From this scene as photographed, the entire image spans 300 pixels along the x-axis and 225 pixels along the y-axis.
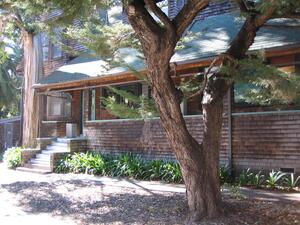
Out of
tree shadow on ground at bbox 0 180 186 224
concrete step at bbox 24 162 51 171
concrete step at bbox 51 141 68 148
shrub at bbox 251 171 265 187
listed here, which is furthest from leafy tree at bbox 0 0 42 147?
shrub at bbox 251 171 265 187

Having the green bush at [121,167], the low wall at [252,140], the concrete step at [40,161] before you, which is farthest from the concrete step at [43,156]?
the low wall at [252,140]

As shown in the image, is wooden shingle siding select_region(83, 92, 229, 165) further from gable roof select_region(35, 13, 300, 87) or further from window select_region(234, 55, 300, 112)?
gable roof select_region(35, 13, 300, 87)

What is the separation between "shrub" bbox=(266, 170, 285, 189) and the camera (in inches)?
432

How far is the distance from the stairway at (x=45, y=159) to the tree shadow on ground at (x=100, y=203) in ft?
11.9

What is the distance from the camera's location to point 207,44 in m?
13.3

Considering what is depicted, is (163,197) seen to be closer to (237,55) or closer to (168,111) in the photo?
(168,111)

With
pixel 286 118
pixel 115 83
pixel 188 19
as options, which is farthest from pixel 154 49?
pixel 115 83

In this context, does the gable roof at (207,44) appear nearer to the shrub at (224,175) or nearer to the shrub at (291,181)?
the shrub at (224,175)

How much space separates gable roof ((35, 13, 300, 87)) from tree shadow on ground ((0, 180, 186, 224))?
2957mm

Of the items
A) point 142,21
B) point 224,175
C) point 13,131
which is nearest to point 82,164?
point 224,175

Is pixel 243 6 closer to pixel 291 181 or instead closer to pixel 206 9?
pixel 291 181

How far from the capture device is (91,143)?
1705 centimetres

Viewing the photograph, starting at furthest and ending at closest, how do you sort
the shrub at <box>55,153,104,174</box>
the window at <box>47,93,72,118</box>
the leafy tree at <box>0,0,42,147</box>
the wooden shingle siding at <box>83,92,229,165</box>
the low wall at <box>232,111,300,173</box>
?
the window at <box>47,93,72,118</box>
the leafy tree at <box>0,0,42,147</box>
the shrub at <box>55,153,104,174</box>
the wooden shingle siding at <box>83,92,229,165</box>
the low wall at <box>232,111,300,173</box>

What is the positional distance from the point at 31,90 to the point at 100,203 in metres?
10.7
